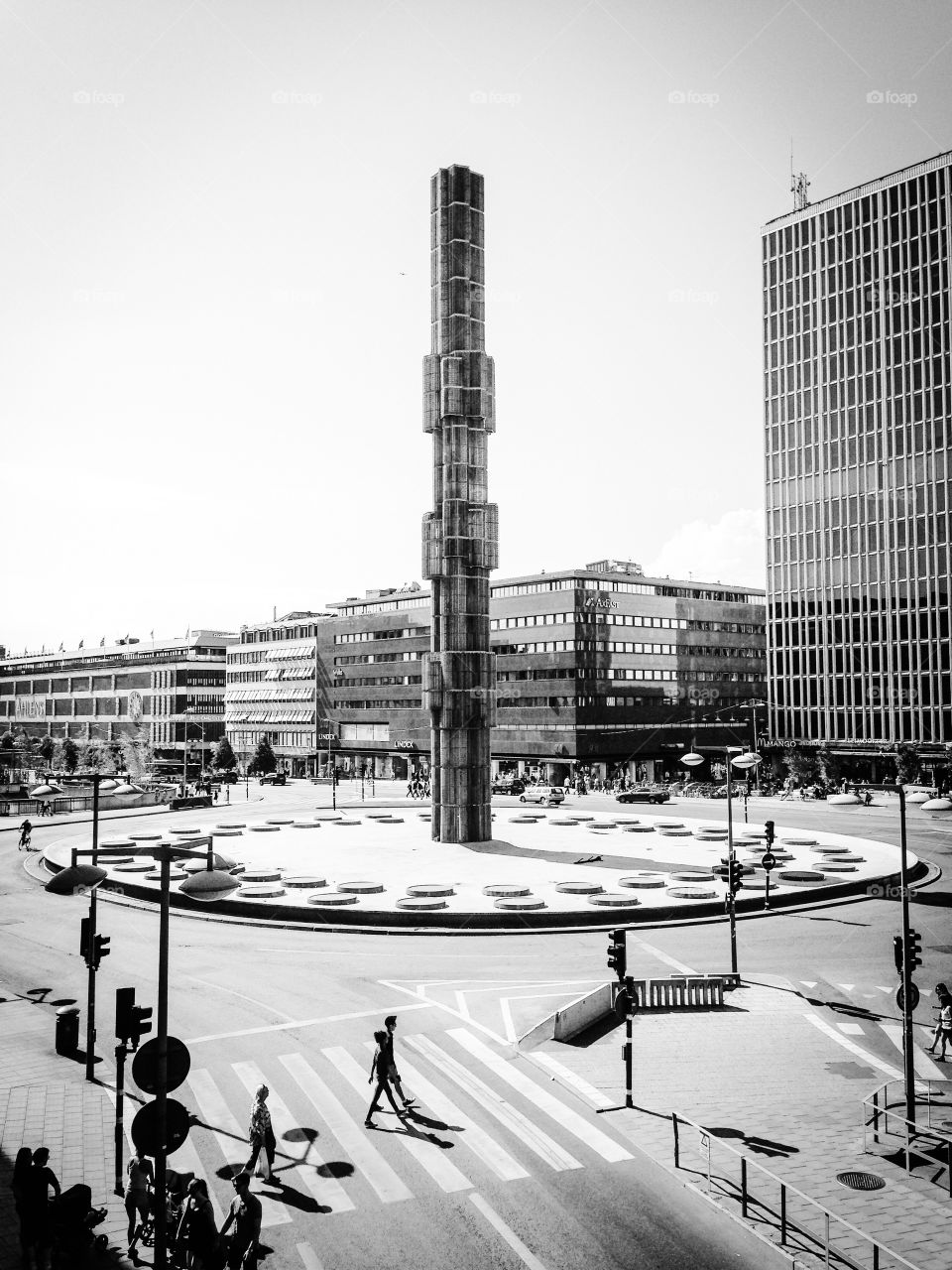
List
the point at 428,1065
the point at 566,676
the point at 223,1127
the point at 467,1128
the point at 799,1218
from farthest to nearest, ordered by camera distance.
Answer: the point at 566,676 → the point at 428,1065 → the point at 223,1127 → the point at 467,1128 → the point at 799,1218

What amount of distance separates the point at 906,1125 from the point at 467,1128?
764 centimetres

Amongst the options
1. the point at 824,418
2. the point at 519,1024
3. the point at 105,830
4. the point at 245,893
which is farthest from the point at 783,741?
the point at 519,1024

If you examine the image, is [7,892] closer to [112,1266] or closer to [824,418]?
[112,1266]

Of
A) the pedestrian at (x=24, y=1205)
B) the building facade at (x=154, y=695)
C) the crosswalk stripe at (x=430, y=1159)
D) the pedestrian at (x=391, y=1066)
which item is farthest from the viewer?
the building facade at (x=154, y=695)

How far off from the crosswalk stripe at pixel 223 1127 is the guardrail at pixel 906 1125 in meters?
9.67

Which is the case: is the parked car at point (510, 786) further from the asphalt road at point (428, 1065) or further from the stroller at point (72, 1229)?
the stroller at point (72, 1229)

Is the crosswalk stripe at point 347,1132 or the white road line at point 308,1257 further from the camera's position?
the crosswalk stripe at point 347,1132

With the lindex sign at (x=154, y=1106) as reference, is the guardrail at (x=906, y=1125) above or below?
below

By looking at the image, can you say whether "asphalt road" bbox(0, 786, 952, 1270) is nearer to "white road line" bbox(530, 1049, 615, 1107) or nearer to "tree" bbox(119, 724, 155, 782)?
"white road line" bbox(530, 1049, 615, 1107)

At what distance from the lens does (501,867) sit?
159 ft

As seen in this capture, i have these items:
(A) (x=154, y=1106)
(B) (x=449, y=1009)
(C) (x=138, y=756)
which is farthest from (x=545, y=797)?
(C) (x=138, y=756)

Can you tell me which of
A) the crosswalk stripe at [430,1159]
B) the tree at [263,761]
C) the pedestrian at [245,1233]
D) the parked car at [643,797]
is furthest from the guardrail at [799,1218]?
the tree at [263,761]

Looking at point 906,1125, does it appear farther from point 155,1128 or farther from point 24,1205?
point 24,1205

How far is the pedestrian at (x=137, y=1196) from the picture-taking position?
14.2 metres
